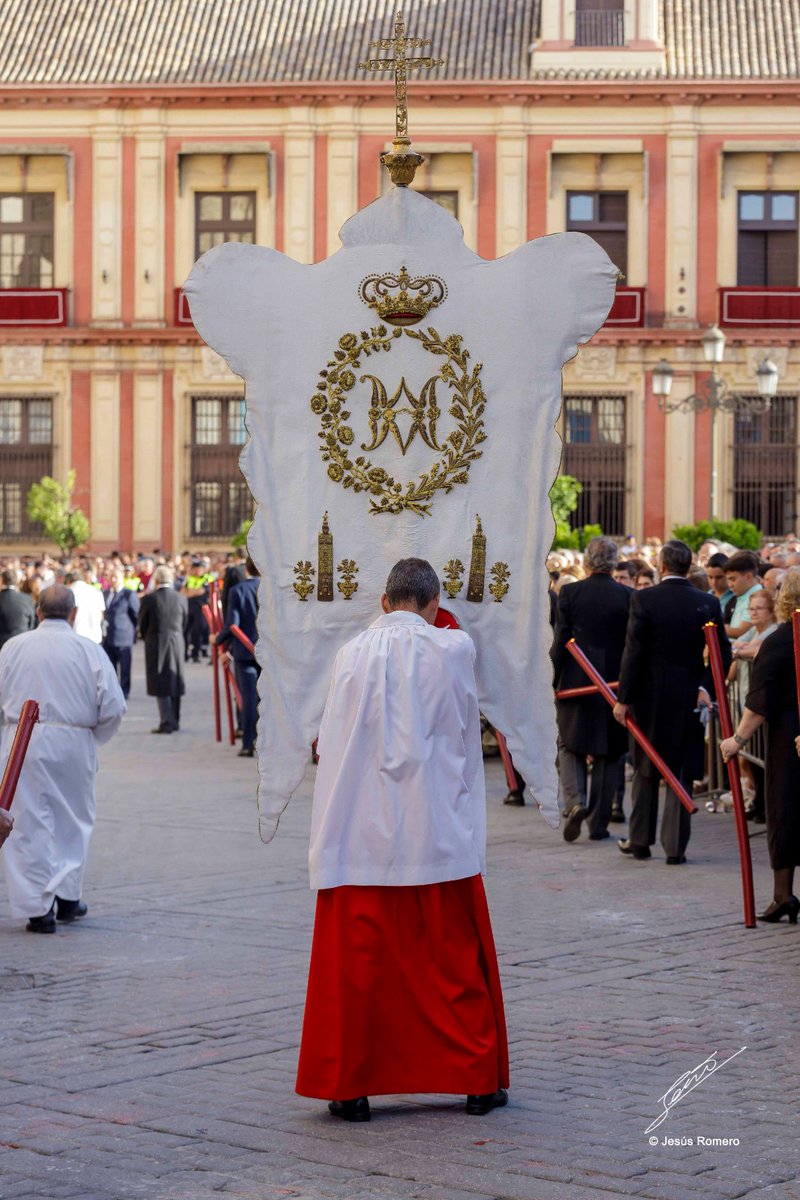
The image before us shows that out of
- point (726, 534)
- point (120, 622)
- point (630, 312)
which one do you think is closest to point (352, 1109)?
point (120, 622)

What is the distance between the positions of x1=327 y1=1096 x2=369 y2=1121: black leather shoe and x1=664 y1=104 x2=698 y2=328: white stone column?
33.8 meters

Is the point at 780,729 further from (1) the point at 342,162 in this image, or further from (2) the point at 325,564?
(1) the point at 342,162

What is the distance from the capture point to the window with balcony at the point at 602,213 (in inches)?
1527

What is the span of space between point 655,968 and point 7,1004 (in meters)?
2.64

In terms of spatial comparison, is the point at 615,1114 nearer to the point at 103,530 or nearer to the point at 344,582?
the point at 344,582

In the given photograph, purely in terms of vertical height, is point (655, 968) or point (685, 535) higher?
point (685, 535)

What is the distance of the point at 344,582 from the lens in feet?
20.3

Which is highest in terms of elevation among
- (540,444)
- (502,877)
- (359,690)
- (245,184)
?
(245,184)

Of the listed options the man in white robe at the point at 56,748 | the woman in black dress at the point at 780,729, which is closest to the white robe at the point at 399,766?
the woman in black dress at the point at 780,729

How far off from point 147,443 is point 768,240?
521 inches

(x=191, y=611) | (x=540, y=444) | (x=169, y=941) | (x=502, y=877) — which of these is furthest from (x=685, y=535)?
(x=540, y=444)

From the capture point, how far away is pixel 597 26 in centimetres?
3856

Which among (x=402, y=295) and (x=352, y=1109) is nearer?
(x=352, y=1109)

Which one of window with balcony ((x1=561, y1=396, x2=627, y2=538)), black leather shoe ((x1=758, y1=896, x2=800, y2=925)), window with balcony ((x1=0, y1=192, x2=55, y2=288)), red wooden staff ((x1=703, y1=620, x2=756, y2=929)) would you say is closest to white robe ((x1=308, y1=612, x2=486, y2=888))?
red wooden staff ((x1=703, y1=620, x2=756, y2=929))
